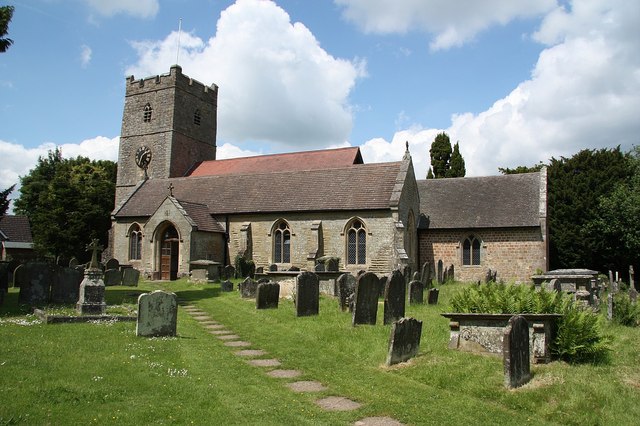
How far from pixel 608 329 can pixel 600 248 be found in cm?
2433

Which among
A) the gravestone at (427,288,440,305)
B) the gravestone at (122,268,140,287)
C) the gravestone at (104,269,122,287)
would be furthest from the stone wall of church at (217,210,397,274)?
the gravestone at (427,288,440,305)

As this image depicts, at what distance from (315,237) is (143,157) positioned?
Result: 21467 millimetres

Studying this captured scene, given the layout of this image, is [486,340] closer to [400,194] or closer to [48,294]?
[48,294]

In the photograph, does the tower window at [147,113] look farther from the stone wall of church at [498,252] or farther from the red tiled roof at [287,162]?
the stone wall of church at [498,252]

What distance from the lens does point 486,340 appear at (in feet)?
31.7

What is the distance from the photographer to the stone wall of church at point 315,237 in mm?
26484

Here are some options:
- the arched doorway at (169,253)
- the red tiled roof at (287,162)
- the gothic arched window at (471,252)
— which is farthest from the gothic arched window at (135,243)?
the gothic arched window at (471,252)

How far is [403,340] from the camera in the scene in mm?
9602

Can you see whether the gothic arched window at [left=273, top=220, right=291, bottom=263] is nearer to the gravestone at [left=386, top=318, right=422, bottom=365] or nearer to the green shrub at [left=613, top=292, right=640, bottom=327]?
the green shrub at [left=613, top=292, right=640, bottom=327]

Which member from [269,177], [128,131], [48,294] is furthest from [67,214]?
[48,294]

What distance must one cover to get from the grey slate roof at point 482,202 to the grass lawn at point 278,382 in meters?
16.5

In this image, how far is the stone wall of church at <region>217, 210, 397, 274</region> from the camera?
26.5 metres

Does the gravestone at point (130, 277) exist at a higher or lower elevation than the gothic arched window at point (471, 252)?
lower

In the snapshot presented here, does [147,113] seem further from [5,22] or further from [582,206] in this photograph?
[582,206]
